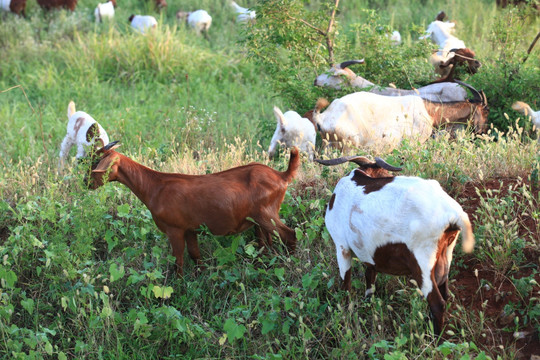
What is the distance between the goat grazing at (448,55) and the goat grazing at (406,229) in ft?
14.2

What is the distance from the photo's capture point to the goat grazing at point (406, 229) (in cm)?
330

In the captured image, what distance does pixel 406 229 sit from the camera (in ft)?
11.0

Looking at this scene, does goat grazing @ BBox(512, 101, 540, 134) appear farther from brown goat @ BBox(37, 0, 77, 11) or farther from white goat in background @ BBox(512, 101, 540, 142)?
brown goat @ BBox(37, 0, 77, 11)

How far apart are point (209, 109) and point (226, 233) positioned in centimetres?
563

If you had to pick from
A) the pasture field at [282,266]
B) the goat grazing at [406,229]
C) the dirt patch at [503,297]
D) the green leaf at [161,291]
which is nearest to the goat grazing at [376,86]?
the pasture field at [282,266]

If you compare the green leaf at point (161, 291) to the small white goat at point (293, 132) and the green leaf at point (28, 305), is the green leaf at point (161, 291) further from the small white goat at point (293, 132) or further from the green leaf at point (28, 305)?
the small white goat at point (293, 132)

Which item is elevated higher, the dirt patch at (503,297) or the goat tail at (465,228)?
the goat tail at (465,228)

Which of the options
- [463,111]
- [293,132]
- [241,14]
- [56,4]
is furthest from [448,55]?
[56,4]

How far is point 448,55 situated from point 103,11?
778 cm

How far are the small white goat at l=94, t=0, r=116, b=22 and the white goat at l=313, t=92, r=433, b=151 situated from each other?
892cm

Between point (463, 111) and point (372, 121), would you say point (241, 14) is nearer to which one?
point (463, 111)

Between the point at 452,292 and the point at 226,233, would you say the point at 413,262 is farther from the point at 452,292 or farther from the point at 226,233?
the point at 226,233

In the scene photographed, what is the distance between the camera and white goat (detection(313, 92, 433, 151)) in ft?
21.2

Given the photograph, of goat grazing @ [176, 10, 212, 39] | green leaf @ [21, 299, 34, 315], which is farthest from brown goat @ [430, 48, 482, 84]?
goat grazing @ [176, 10, 212, 39]
